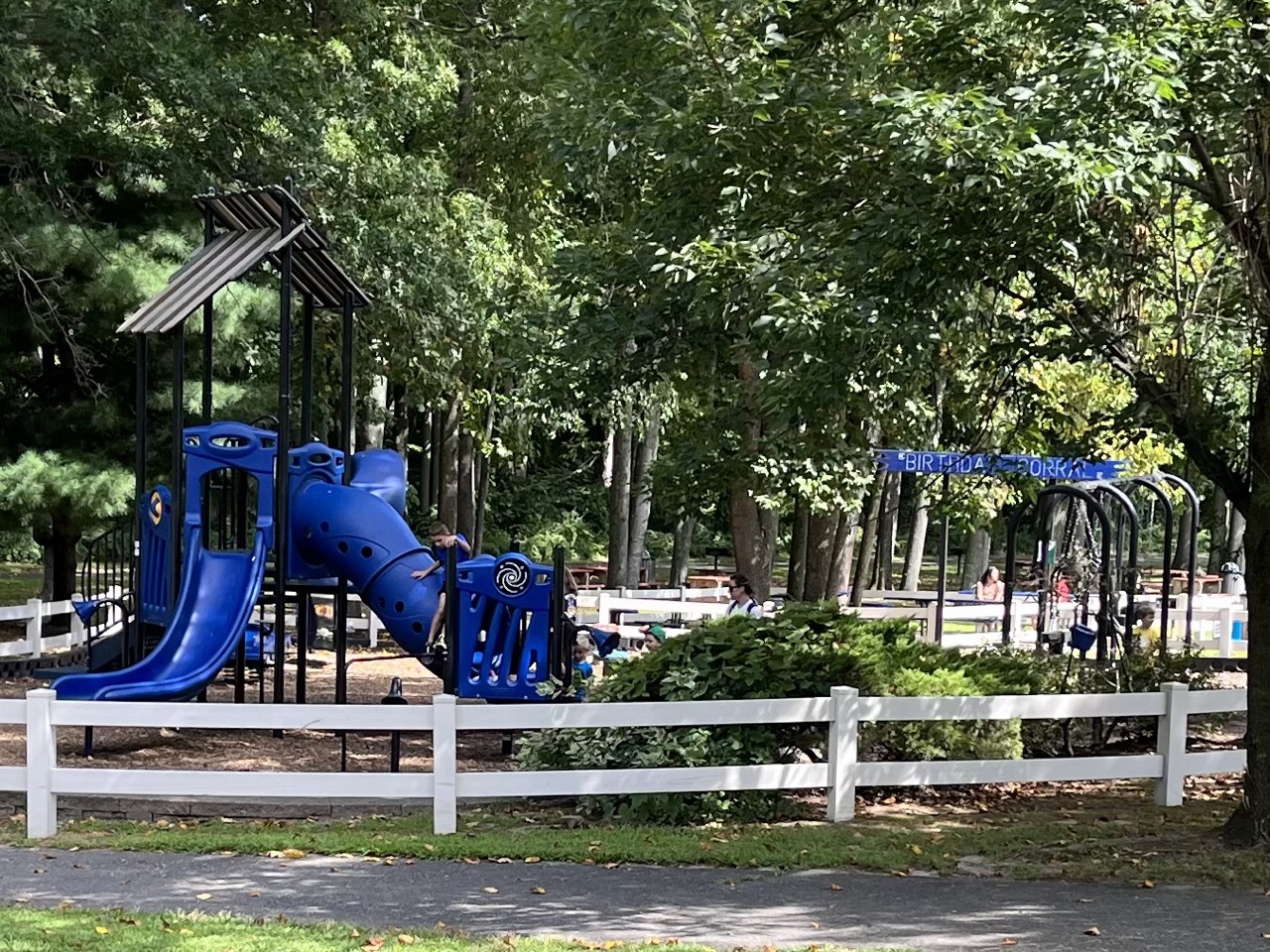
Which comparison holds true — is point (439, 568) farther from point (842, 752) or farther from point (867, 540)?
point (867, 540)

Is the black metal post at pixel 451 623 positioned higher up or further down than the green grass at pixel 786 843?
higher up

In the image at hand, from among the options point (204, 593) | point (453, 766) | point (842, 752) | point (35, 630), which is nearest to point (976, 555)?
point (35, 630)

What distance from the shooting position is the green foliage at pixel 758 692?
10.4m

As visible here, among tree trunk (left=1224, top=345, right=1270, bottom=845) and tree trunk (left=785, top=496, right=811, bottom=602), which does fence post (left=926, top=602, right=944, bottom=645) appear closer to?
tree trunk (left=785, top=496, right=811, bottom=602)

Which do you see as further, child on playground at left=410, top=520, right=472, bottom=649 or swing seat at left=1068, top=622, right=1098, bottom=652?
swing seat at left=1068, top=622, right=1098, bottom=652

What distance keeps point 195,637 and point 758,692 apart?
483 cm

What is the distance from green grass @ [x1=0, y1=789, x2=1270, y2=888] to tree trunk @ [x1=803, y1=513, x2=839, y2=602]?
47.8 ft

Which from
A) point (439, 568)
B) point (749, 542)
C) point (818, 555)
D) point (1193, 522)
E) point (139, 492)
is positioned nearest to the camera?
point (439, 568)

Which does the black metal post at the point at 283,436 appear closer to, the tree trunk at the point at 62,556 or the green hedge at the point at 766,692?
the green hedge at the point at 766,692

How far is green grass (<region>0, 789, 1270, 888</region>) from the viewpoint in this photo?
9.10 m

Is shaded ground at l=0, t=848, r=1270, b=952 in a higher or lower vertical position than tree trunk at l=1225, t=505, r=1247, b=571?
lower

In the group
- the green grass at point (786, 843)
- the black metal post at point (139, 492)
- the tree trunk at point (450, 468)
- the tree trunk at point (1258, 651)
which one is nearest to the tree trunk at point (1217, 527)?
the tree trunk at point (450, 468)

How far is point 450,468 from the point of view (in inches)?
1176

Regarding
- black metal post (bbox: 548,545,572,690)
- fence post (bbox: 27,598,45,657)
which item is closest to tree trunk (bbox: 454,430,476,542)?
fence post (bbox: 27,598,45,657)
